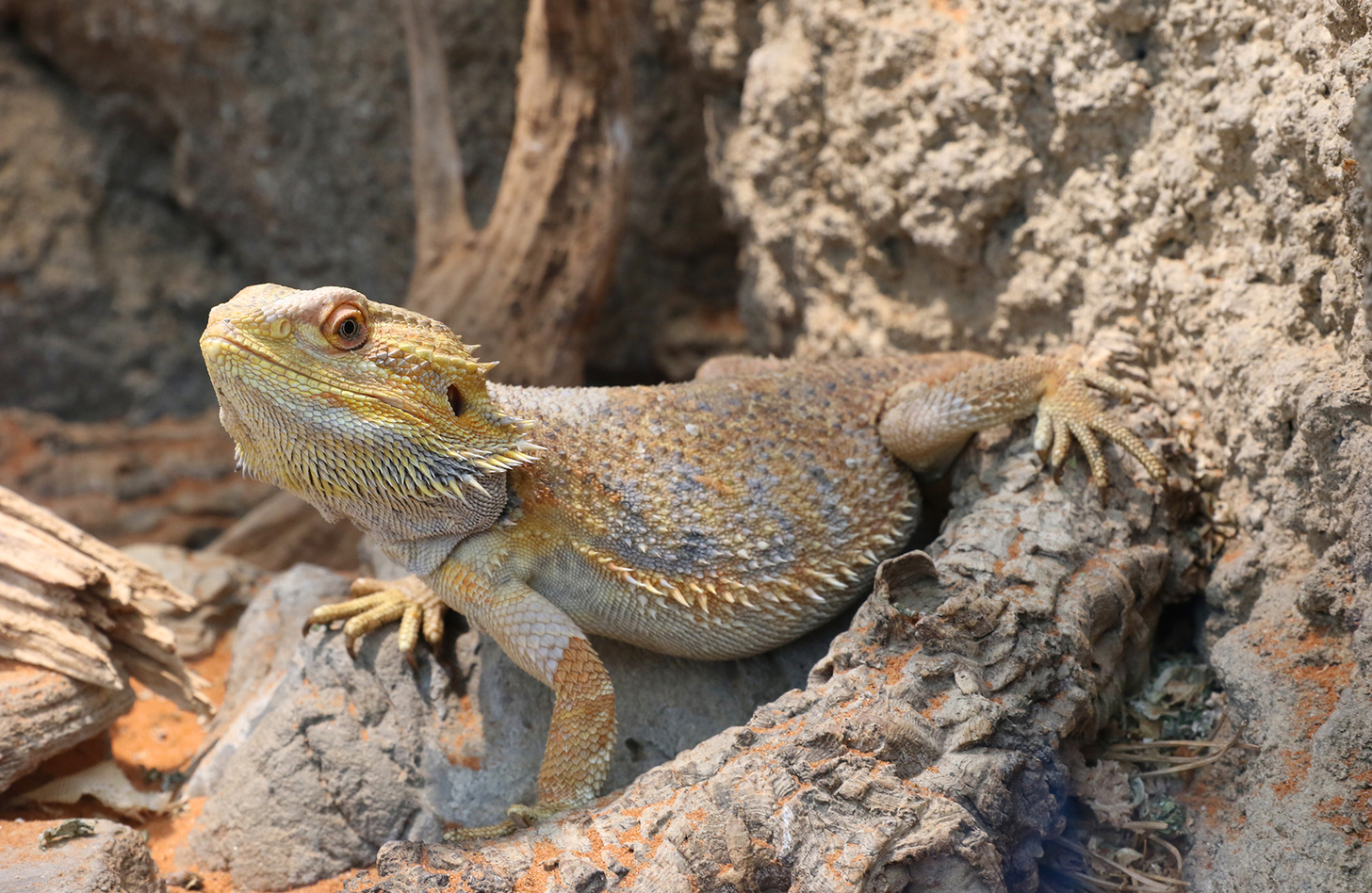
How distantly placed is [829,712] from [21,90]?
7.33 metres

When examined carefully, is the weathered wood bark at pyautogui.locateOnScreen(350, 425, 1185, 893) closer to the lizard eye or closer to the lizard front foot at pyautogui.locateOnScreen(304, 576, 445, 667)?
the lizard front foot at pyautogui.locateOnScreen(304, 576, 445, 667)

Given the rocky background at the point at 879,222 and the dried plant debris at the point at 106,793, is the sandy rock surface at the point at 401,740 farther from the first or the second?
the rocky background at the point at 879,222

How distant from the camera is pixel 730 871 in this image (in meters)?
2.43

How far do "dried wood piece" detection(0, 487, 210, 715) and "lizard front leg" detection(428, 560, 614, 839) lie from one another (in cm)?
145

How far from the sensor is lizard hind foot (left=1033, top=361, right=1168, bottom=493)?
3.36 metres

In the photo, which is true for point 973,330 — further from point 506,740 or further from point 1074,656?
point 506,740

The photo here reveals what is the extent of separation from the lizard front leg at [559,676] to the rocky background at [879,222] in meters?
1.75

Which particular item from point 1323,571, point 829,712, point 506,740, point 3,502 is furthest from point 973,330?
point 3,502

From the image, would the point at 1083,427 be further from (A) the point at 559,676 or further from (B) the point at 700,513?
(A) the point at 559,676

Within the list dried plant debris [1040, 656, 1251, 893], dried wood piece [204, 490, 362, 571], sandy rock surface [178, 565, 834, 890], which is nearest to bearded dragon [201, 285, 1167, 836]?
sandy rock surface [178, 565, 834, 890]

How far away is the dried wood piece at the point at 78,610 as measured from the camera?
11.3 feet

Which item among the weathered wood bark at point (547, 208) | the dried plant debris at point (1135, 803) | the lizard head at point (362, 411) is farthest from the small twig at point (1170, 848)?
the weathered wood bark at point (547, 208)

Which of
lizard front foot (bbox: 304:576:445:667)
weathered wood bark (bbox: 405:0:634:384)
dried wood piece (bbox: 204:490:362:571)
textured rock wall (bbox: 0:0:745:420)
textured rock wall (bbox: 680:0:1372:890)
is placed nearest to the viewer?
textured rock wall (bbox: 680:0:1372:890)

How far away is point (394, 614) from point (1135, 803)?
2.52m
